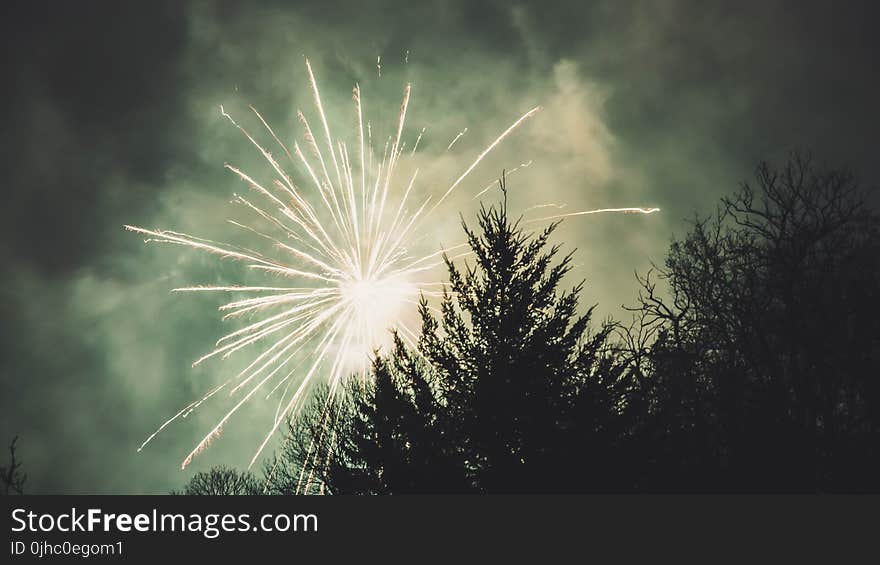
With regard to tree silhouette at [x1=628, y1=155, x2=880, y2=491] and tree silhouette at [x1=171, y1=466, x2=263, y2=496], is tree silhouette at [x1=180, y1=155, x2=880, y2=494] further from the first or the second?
tree silhouette at [x1=171, y1=466, x2=263, y2=496]

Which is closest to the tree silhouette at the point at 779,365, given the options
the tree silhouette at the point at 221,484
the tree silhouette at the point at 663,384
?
the tree silhouette at the point at 663,384

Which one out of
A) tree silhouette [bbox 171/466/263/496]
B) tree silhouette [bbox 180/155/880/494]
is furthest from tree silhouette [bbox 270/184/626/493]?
tree silhouette [bbox 171/466/263/496]

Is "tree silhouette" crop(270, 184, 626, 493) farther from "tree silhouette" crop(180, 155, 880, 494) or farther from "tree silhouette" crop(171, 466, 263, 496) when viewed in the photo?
"tree silhouette" crop(171, 466, 263, 496)

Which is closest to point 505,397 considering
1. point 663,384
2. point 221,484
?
point 663,384

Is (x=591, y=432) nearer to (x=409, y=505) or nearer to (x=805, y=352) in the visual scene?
(x=409, y=505)

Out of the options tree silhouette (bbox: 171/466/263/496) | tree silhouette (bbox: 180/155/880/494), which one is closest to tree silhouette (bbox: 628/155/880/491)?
tree silhouette (bbox: 180/155/880/494)

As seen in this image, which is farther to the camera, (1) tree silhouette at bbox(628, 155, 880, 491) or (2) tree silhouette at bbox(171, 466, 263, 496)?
(2) tree silhouette at bbox(171, 466, 263, 496)

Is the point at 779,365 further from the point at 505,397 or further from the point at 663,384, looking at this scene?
the point at 505,397

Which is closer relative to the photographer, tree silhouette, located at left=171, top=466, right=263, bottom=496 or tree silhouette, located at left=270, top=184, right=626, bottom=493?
tree silhouette, located at left=270, top=184, right=626, bottom=493

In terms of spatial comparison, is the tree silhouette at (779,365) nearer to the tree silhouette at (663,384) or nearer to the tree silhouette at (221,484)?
the tree silhouette at (663,384)

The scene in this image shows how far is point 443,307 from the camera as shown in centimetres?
828

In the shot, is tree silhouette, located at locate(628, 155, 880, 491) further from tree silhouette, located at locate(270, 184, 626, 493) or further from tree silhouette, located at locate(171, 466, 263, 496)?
tree silhouette, located at locate(171, 466, 263, 496)

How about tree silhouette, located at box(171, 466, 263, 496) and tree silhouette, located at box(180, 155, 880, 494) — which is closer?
tree silhouette, located at box(180, 155, 880, 494)

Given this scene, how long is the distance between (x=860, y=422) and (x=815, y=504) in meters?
7.46
